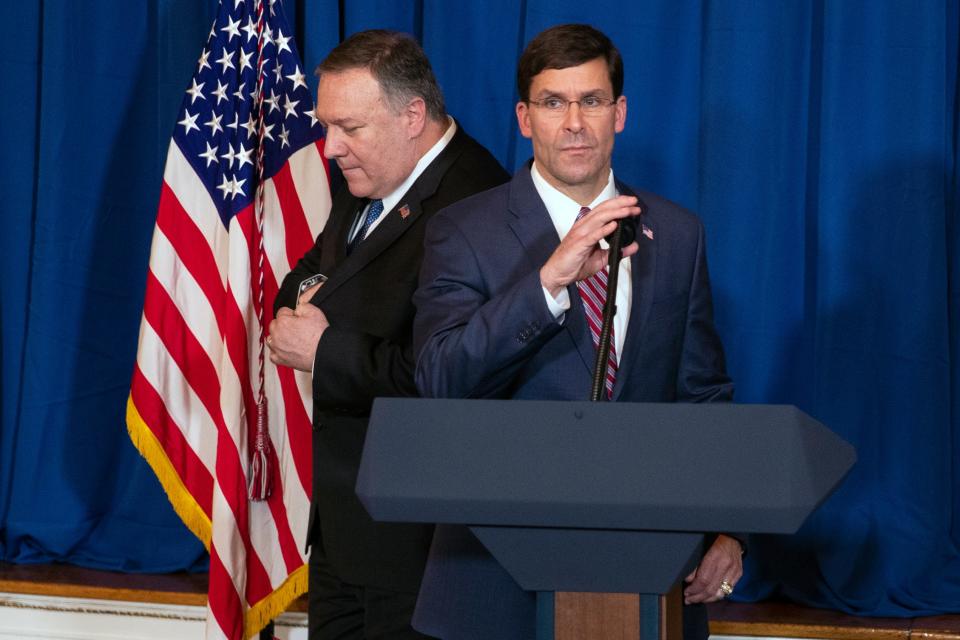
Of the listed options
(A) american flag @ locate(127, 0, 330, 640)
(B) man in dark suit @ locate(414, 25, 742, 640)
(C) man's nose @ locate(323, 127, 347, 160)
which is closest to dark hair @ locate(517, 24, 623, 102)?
(B) man in dark suit @ locate(414, 25, 742, 640)

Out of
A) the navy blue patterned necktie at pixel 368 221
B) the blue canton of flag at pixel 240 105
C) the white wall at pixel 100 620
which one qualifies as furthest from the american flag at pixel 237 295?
the navy blue patterned necktie at pixel 368 221

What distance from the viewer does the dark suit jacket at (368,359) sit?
242 cm

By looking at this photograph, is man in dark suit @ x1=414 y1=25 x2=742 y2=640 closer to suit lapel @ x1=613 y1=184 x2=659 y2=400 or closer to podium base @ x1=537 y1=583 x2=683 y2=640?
suit lapel @ x1=613 y1=184 x2=659 y2=400

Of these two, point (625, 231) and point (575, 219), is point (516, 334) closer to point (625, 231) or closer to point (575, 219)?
point (625, 231)

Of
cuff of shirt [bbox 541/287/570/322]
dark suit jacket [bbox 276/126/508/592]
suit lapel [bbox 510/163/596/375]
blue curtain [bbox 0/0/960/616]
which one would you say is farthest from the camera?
blue curtain [bbox 0/0/960/616]

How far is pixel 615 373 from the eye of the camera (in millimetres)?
1933

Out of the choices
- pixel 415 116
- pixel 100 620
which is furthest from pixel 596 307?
pixel 100 620

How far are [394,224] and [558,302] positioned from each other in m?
0.86

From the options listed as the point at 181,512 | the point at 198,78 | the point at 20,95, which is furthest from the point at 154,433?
the point at 20,95

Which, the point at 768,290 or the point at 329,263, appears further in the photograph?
the point at 768,290

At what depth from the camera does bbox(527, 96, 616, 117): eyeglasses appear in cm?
207

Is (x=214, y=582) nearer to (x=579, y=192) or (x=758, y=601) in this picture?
(x=758, y=601)

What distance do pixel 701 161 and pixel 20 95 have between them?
214 centimetres

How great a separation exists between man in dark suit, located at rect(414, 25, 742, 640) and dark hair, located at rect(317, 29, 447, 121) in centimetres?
50
